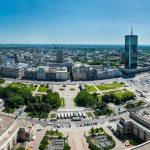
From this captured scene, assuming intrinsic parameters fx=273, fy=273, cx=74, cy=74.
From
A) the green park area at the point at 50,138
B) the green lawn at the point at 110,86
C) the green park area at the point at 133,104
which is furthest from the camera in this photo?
the green lawn at the point at 110,86

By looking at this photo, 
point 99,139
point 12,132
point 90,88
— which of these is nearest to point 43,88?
point 90,88

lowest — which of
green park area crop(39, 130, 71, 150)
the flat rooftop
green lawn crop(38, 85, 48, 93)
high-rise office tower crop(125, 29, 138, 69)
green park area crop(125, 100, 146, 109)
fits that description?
green park area crop(39, 130, 71, 150)

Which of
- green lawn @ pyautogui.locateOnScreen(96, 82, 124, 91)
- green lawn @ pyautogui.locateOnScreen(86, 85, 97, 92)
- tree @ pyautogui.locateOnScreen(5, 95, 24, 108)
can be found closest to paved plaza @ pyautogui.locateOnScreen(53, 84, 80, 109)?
green lawn @ pyautogui.locateOnScreen(86, 85, 97, 92)

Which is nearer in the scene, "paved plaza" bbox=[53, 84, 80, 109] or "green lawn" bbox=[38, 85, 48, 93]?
"paved plaza" bbox=[53, 84, 80, 109]

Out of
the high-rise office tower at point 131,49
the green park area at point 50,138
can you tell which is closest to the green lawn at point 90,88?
the high-rise office tower at point 131,49

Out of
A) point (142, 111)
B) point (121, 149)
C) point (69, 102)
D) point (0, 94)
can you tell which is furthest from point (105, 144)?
point (0, 94)

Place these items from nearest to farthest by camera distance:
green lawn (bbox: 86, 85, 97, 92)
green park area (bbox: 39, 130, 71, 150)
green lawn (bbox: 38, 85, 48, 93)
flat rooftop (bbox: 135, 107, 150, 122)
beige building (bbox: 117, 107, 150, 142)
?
green park area (bbox: 39, 130, 71, 150) → beige building (bbox: 117, 107, 150, 142) → flat rooftop (bbox: 135, 107, 150, 122) → green lawn (bbox: 38, 85, 48, 93) → green lawn (bbox: 86, 85, 97, 92)

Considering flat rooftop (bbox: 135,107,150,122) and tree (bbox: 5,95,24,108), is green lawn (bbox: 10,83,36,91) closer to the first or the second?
tree (bbox: 5,95,24,108)

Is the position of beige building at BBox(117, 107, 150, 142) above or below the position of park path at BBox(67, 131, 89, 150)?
above

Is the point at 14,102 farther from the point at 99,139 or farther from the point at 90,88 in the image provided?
the point at 90,88

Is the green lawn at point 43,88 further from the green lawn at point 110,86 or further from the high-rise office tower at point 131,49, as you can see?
the high-rise office tower at point 131,49

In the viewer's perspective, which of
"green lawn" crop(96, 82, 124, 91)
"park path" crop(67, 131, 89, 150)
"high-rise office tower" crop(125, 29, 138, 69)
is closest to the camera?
"park path" crop(67, 131, 89, 150)

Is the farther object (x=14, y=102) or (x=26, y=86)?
(x=26, y=86)
